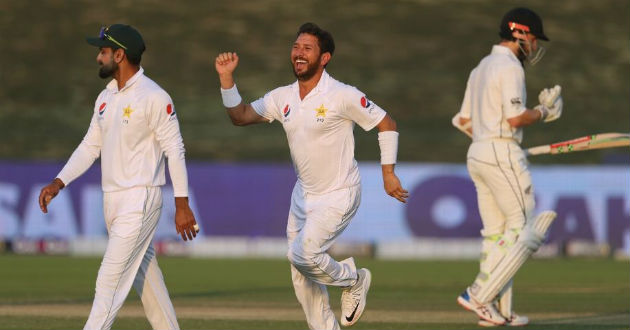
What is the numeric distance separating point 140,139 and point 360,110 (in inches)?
52.9

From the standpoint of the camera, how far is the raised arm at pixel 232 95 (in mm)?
8250

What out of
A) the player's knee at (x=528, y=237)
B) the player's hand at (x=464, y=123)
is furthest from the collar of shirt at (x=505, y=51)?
the player's knee at (x=528, y=237)

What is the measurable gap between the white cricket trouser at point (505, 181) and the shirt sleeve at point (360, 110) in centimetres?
196

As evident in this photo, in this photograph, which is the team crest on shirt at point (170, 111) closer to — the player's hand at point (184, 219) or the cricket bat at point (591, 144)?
the player's hand at point (184, 219)

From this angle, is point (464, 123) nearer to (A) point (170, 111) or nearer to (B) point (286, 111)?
(B) point (286, 111)

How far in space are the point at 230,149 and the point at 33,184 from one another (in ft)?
18.8

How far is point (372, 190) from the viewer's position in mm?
20859

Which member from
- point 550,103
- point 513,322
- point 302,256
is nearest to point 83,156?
point 302,256

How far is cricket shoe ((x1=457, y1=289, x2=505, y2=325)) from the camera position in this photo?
9805 mm

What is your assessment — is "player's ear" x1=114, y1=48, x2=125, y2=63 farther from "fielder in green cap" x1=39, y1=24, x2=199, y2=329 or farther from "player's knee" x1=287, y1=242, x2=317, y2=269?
"player's knee" x1=287, y1=242, x2=317, y2=269

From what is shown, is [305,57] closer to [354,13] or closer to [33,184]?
[33,184]

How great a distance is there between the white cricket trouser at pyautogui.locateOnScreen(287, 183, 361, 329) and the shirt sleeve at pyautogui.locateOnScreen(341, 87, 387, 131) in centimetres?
42

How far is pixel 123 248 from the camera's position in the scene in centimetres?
762

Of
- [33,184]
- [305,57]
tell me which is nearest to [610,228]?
[33,184]
